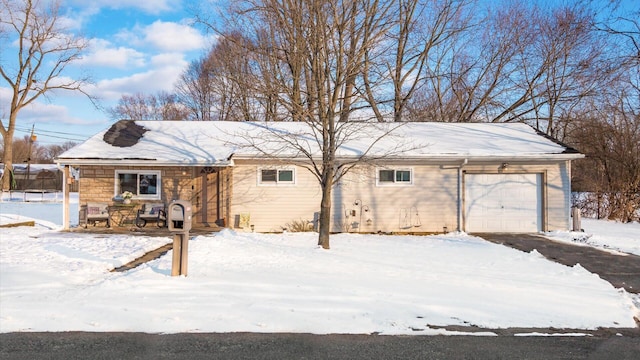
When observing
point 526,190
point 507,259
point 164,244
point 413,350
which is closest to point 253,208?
point 164,244

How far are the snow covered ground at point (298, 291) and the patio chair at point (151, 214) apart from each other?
390cm

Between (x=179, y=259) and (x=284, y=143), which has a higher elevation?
(x=284, y=143)

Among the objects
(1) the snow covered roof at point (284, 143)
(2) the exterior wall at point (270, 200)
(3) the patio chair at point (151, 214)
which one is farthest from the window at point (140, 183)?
(2) the exterior wall at point (270, 200)

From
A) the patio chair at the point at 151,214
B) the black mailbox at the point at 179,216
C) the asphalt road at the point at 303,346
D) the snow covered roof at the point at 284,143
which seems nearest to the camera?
the asphalt road at the point at 303,346

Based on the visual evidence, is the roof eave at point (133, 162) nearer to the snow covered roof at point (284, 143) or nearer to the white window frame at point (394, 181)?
the snow covered roof at point (284, 143)

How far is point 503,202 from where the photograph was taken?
48.1 ft

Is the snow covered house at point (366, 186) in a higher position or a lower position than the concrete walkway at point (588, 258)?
higher

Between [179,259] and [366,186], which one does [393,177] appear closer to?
[366,186]

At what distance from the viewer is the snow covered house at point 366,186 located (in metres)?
14.2

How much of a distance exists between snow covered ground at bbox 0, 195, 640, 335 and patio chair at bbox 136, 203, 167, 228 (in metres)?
3.90

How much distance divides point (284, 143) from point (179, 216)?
7.47 m

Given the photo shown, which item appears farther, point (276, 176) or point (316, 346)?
point (276, 176)

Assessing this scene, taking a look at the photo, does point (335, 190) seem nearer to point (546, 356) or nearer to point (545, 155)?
point (545, 155)

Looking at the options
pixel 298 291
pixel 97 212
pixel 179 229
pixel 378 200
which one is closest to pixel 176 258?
pixel 179 229
